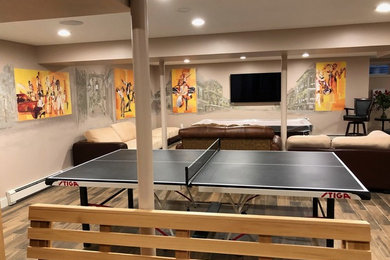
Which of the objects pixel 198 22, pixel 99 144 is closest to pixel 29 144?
pixel 99 144

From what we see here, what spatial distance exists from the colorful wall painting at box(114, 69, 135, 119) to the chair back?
618cm

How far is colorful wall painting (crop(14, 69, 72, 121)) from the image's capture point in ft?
16.2

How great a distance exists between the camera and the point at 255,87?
9891 millimetres

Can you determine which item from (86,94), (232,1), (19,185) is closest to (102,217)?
(232,1)

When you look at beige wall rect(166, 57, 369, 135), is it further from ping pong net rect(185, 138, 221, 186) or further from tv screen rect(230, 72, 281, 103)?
ping pong net rect(185, 138, 221, 186)

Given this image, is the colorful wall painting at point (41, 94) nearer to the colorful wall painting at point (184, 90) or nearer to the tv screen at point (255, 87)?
the colorful wall painting at point (184, 90)

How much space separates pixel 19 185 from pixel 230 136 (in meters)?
3.35

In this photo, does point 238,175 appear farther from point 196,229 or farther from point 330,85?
point 330,85

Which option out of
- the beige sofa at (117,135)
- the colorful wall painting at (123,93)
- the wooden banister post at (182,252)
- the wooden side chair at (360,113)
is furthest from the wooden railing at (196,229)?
the wooden side chair at (360,113)

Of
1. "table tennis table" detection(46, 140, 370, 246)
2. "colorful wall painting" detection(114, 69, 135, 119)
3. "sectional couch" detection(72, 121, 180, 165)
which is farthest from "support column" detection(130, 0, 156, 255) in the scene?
"colorful wall painting" detection(114, 69, 135, 119)

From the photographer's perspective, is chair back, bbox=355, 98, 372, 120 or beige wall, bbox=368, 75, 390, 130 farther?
beige wall, bbox=368, 75, 390, 130

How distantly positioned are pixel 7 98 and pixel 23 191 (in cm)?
143

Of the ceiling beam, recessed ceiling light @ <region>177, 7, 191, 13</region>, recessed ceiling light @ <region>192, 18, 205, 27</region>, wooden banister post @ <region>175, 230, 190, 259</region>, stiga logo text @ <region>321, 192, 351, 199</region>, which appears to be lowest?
wooden banister post @ <region>175, 230, 190, 259</region>

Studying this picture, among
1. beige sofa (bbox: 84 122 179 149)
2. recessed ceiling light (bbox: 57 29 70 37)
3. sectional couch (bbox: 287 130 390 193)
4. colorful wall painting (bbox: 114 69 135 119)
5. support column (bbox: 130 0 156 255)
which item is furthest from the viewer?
colorful wall painting (bbox: 114 69 135 119)
